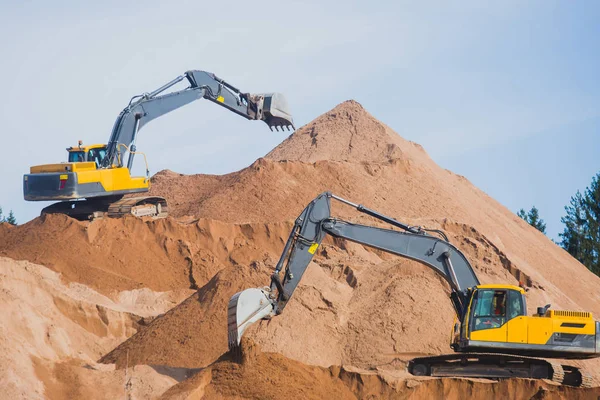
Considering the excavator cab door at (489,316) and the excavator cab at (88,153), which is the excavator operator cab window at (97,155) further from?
the excavator cab door at (489,316)

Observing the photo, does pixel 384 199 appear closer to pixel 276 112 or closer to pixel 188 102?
pixel 276 112

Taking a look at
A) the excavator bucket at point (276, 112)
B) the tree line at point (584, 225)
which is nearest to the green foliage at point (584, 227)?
the tree line at point (584, 225)

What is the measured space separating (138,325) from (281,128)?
868cm

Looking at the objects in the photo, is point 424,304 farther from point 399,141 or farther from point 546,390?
point 399,141

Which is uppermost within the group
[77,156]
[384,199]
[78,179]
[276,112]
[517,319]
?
[276,112]

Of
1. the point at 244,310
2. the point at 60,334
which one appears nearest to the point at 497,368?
the point at 244,310

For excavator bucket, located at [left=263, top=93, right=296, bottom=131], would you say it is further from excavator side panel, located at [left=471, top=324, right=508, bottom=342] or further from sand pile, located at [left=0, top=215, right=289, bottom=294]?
excavator side panel, located at [left=471, top=324, right=508, bottom=342]

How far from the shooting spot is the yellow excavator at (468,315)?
15.0 metres

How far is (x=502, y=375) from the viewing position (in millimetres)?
15695

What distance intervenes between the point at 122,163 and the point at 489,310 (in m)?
13.4

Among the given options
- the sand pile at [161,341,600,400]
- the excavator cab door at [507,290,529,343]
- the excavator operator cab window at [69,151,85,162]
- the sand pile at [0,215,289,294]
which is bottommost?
the sand pile at [161,341,600,400]

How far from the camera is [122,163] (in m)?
25.8

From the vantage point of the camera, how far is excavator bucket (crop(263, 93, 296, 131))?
27.5 meters

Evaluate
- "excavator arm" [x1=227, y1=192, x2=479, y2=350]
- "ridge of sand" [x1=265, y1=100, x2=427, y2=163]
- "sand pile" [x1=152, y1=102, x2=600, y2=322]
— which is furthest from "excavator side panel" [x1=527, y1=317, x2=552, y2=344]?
"ridge of sand" [x1=265, y1=100, x2=427, y2=163]
